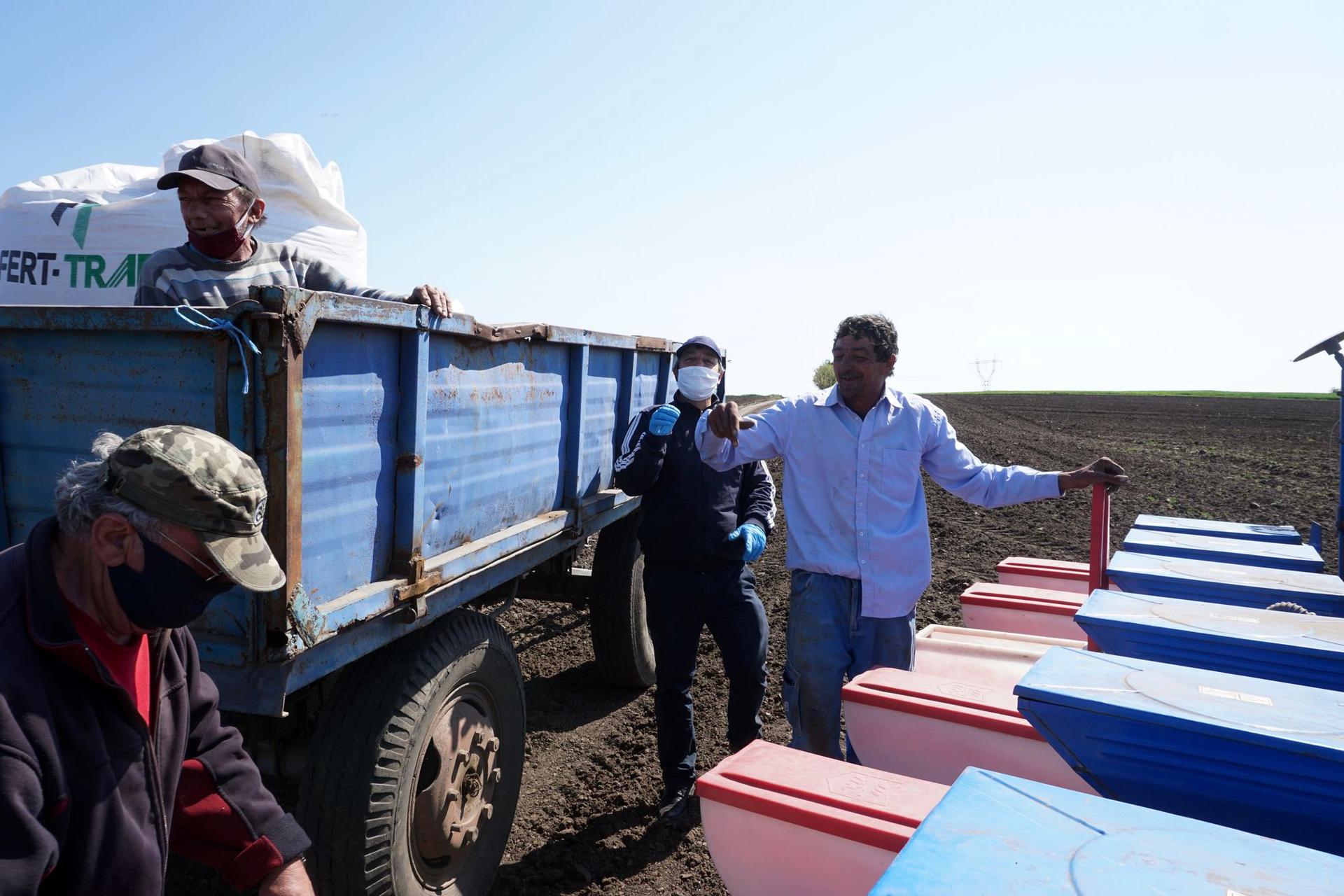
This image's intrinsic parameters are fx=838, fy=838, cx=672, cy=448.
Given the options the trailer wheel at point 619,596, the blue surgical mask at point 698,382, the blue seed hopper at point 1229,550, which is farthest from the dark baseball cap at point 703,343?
the blue seed hopper at point 1229,550

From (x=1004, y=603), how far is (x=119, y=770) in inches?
138

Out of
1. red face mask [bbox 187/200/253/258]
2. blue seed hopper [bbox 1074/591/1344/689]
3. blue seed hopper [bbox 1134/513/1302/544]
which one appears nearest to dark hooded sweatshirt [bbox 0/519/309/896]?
red face mask [bbox 187/200/253/258]

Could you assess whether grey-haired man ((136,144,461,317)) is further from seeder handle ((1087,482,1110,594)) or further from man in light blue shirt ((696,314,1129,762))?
seeder handle ((1087,482,1110,594))

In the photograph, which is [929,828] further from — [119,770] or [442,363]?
[442,363]

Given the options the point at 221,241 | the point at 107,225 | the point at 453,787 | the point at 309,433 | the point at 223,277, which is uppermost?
the point at 107,225

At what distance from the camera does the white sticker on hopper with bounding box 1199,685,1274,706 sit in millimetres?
1687

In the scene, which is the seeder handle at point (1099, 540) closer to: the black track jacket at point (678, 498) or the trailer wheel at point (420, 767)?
the black track jacket at point (678, 498)

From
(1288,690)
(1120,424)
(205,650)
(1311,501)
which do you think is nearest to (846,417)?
(1288,690)

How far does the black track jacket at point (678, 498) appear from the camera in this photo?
3.41 metres

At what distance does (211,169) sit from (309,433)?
3.82 feet

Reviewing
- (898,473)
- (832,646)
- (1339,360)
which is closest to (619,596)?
(832,646)

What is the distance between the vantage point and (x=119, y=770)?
1.33 metres

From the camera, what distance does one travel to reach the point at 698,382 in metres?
3.61

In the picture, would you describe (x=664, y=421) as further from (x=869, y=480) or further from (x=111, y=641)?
(x=111, y=641)
